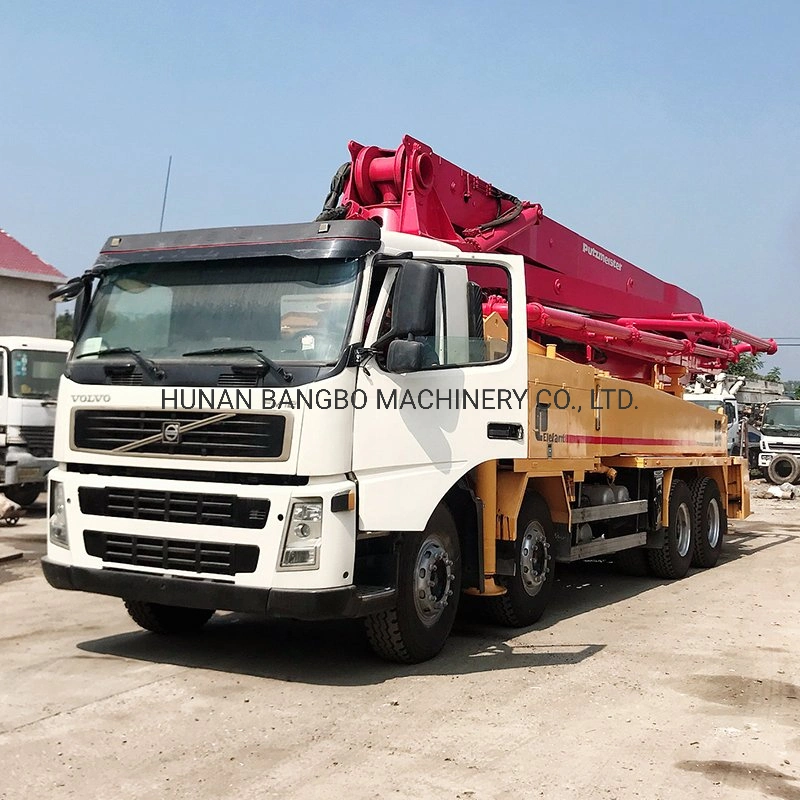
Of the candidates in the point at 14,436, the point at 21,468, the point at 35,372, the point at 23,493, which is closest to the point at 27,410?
the point at 14,436

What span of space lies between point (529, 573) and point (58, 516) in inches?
135

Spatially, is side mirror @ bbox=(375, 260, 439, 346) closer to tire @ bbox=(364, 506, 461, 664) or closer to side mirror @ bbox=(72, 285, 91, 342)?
tire @ bbox=(364, 506, 461, 664)

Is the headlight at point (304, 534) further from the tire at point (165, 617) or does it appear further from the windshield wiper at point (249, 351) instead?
the tire at point (165, 617)

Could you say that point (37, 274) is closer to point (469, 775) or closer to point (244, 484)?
point (244, 484)

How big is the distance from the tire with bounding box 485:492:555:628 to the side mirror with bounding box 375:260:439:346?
6.90 ft

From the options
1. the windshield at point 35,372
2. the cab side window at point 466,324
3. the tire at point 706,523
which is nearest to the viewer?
the cab side window at point 466,324

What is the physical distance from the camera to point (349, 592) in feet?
19.2

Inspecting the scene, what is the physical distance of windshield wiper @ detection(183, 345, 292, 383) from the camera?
19.3 ft

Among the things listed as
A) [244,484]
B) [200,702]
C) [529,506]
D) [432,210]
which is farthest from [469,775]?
[432,210]

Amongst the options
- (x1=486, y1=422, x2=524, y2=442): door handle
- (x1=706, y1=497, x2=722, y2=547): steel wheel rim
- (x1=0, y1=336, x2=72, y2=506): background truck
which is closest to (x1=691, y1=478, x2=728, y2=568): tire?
(x1=706, y1=497, x2=722, y2=547): steel wheel rim

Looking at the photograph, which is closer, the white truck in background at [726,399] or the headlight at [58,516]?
the headlight at [58,516]

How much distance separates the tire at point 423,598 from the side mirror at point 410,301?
4.06ft

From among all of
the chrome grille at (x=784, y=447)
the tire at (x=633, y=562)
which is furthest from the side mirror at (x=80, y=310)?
the chrome grille at (x=784, y=447)

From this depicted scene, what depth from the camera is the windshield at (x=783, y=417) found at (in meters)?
26.9
